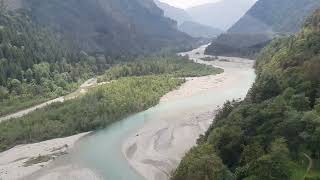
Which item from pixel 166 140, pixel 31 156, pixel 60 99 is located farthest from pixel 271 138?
pixel 60 99

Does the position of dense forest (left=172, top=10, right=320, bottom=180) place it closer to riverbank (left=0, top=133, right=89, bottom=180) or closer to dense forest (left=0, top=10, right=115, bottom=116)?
riverbank (left=0, top=133, right=89, bottom=180)

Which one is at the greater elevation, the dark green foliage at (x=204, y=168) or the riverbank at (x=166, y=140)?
the dark green foliage at (x=204, y=168)

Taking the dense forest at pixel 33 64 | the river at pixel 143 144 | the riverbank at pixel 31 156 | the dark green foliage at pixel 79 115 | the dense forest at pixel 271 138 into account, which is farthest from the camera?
the dense forest at pixel 33 64

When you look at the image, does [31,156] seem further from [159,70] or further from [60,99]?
[159,70]

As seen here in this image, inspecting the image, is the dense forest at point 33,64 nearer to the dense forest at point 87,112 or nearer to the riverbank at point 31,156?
the dense forest at point 87,112

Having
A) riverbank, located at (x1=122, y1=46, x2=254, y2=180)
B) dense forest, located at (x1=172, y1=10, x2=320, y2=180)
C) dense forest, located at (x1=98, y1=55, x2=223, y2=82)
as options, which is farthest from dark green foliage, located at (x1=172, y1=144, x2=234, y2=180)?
dense forest, located at (x1=98, y1=55, x2=223, y2=82)

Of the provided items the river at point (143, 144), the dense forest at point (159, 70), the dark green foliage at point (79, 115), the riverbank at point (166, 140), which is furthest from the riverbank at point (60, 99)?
the riverbank at point (166, 140)

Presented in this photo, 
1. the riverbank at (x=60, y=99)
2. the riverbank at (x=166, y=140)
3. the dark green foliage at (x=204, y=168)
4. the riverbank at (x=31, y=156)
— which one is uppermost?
the dark green foliage at (x=204, y=168)
